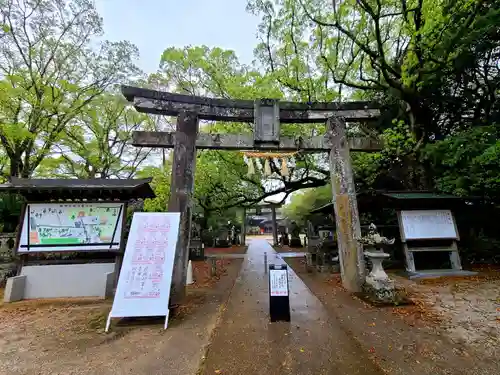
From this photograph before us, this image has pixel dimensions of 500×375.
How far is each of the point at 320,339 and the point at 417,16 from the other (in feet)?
32.8

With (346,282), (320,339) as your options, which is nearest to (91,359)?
(320,339)

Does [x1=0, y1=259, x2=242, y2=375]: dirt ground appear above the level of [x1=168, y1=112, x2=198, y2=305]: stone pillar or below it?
below

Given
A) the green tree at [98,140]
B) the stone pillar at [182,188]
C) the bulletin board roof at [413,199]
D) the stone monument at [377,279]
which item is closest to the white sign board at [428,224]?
the bulletin board roof at [413,199]

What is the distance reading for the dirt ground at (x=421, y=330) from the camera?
8.93ft

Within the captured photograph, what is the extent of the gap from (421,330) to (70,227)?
26.7 ft

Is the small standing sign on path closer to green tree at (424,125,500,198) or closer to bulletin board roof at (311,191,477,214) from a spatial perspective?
bulletin board roof at (311,191,477,214)

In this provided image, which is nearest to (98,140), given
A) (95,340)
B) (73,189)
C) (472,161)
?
(73,189)

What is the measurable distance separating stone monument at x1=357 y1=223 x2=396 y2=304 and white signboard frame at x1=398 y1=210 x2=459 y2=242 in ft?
10.6

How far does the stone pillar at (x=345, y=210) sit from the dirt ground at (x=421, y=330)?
0.58m

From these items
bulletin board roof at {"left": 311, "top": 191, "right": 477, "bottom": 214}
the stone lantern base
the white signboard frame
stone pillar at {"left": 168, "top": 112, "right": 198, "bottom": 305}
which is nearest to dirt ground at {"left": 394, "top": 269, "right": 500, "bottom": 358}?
the stone lantern base

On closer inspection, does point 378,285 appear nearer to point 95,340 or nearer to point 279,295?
point 279,295

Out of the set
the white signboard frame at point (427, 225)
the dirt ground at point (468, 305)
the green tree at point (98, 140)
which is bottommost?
the dirt ground at point (468, 305)

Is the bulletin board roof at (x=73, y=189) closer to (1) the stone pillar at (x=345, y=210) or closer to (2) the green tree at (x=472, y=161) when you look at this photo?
(1) the stone pillar at (x=345, y=210)

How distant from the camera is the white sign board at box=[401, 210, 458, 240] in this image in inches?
303
